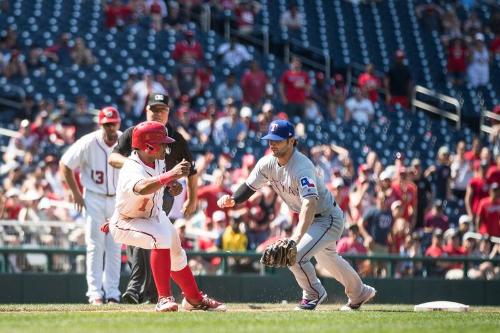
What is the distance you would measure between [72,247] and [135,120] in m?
4.88

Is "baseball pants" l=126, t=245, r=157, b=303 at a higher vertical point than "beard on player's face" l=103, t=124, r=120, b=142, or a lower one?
lower

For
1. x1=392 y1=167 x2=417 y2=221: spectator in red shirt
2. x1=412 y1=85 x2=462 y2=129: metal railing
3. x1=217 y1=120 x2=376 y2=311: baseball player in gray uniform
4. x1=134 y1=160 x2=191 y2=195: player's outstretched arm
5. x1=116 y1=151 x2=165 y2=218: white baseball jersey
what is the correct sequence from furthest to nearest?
x1=412 y1=85 x2=462 y2=129: metal railing → x1=392 y1=167 x2=417 y2=221: spectator in red shirt → x1=217 y1=120 x2=376 y2=311: baseball player in gray uniform → x1=116 y1=151 x2=165 y2=218: white baseball jersey → x1=134 y1=160 x2=191 y2=195: player's outstretched arm

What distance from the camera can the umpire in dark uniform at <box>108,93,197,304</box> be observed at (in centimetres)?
1066

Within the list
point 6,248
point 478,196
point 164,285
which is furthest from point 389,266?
point 164,285

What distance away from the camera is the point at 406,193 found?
1588cm

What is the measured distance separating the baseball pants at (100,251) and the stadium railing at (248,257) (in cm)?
194

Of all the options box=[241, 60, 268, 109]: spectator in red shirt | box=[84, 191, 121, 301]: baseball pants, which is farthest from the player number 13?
box=[241, 60, 268, 109]: spectator in red shirt

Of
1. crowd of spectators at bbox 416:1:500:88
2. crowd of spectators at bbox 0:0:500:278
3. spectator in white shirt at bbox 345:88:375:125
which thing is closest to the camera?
crowd of spectators at bbox 0:0:500:278

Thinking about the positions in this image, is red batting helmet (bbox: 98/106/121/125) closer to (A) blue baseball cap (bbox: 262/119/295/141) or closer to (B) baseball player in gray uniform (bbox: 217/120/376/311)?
(B) baseball player in gray uniform (bbox: 217/120/376/311)

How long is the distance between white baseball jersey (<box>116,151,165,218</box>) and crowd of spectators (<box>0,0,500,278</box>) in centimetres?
193

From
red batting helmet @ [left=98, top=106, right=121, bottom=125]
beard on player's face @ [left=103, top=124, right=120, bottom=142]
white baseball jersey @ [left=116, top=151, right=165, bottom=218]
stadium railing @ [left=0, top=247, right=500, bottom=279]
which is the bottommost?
stadium railing @ [left=0, top=247, right=500, bottom=279]

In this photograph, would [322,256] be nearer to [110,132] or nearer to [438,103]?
[110,132]

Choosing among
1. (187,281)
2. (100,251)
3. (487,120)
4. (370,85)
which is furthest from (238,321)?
(487,120)

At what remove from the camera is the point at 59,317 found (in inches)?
351
